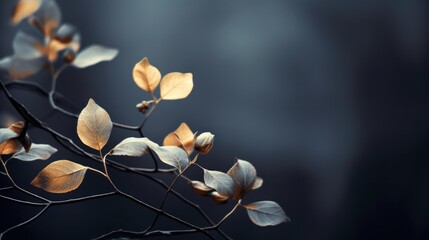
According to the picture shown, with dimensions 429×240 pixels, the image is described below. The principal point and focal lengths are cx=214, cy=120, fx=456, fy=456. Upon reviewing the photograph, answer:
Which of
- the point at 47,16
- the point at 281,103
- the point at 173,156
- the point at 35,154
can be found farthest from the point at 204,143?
the point at 281,103

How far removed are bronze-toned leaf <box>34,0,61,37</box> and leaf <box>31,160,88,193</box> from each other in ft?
0.75

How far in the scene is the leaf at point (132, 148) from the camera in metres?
0.34

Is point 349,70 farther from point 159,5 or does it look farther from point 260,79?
point 159,5

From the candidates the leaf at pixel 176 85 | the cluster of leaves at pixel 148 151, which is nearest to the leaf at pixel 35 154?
the cluster of leaves at pixel 148 151

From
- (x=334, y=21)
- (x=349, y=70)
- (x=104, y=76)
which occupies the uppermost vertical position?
(x=334, y=21)

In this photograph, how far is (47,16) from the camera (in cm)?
51

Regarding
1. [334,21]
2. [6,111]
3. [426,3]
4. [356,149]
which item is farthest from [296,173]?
[6,111]

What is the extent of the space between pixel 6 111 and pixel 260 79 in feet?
2.22

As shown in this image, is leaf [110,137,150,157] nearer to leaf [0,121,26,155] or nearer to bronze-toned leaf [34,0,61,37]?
leaf [0,121,26,155]

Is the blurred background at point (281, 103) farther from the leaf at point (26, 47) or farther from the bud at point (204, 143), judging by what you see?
the bud at point (204, 143)

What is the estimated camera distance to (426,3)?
122cm

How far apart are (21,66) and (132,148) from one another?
25cm

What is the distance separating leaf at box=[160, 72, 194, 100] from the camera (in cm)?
41

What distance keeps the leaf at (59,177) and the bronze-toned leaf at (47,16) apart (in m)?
0.23
